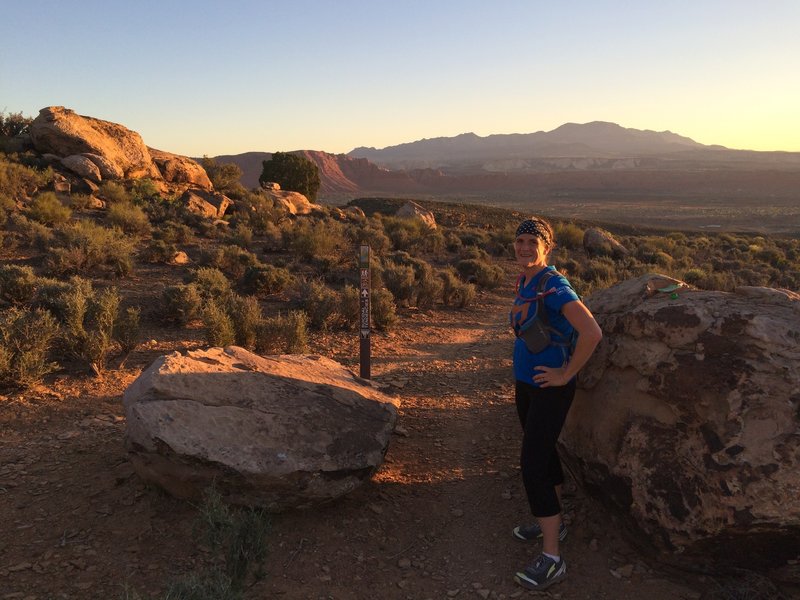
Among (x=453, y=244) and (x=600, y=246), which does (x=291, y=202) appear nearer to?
(x=453, y=244)

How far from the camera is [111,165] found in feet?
68.7

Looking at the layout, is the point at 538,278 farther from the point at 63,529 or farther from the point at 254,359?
the point at 63,529

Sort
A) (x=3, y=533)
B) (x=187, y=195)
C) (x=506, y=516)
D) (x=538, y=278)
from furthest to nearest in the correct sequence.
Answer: (x=187, y=195) → (x=506, y=516) → (x=3, y=533) → (x=538, y=278)

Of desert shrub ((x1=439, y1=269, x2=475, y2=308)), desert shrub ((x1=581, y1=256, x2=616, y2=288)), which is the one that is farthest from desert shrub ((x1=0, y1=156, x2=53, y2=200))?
desert shrub ((x1=581, y1=256, x2=616, y2=288))

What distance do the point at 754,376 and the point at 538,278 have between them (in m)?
1.37

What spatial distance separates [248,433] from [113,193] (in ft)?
57.7

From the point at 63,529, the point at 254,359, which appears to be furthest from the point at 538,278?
the point at 63,529

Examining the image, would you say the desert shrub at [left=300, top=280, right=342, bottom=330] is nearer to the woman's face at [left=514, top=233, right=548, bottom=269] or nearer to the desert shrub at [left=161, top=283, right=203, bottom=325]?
the desert shrub at [left=161, top=283, right=203, bottom=325]

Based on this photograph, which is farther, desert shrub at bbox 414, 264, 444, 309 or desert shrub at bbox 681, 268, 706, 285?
desert shrub at bbox 681, 268, 706, 285

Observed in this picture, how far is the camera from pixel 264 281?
10039 millimetres

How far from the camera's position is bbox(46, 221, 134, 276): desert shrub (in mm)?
9742

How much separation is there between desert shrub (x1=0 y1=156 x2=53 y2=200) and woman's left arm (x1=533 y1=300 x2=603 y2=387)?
17.4 m

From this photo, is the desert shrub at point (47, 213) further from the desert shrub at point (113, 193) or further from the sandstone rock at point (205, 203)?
the sandstone rock at point (205, 203)

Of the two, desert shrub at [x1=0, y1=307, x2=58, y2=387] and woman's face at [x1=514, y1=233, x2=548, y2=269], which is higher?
woman's face at [x1=514, y1=233, x2=548, y2=269]
